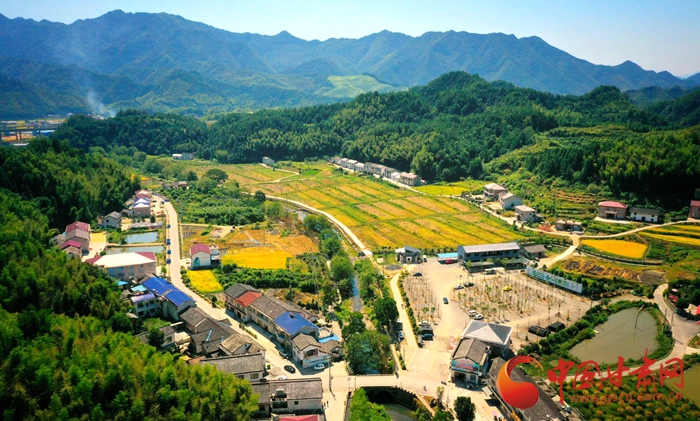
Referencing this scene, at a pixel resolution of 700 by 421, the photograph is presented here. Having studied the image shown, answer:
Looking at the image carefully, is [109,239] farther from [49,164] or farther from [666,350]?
[666,350]

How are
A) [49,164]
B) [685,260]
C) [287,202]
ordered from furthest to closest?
[287,202]
[49,164]
[685,260]

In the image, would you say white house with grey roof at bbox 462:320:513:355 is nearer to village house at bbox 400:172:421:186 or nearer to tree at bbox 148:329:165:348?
tree at bbox 148:329:165:348

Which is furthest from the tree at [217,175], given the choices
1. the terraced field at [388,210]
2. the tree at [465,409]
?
the tree at [465,409]

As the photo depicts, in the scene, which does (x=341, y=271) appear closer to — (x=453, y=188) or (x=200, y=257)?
(x=200, y=257)

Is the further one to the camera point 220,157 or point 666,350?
point 220,157

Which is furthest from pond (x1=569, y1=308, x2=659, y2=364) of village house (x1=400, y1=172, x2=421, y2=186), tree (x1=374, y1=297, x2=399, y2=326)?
village house (x1=400, y1=172, x2=421, y2=186)

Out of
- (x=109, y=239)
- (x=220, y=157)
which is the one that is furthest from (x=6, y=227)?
(x=220, y=157)

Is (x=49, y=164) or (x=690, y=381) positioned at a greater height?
(x=49, y=164)
